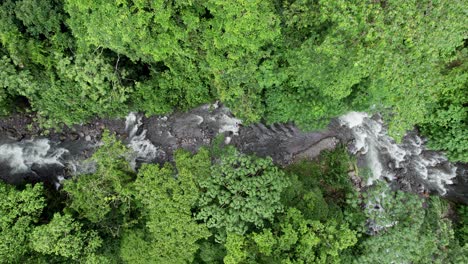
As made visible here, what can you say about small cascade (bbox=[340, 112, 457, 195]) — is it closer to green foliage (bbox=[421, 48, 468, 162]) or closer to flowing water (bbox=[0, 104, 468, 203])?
flowing water (bbox=[0, 104, 468, 203])

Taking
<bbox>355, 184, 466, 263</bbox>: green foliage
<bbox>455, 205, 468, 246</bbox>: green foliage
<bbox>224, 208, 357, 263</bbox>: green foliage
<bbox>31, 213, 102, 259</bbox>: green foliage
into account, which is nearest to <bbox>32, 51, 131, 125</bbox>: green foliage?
<bbox>31, 213, 102, 259</bbox>: green foliage

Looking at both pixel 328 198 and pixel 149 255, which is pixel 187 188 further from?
pixel 328 198

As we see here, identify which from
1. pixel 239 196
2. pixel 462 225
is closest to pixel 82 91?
pixel 239 196

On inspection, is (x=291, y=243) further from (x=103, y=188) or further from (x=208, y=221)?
(x=103, y=188)

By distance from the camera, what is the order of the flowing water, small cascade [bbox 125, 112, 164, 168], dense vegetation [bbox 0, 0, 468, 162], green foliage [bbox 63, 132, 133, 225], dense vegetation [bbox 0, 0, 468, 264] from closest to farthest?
1. dense vegetation [bbox 0, 0, 468, 162]
2. dense vegetation [bbox 0, 0, 468, 264]
3. green foliage [bbox 63, 132, 133, 225]
4. the flowing water
5. small cascade [bbox 125, 112, 164, 168]

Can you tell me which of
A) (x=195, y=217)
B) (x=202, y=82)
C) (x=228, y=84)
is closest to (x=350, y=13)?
(x=228, y=84)

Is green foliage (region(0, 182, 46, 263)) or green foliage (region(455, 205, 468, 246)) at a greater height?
green foliage (region(455, 205, 468, 246))

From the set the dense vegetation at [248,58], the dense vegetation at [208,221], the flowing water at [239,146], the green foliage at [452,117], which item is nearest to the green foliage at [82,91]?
the dense vegetation at [248,58]

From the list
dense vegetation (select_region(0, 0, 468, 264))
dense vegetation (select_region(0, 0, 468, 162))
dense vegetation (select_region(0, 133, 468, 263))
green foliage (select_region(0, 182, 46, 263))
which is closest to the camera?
dense vegetation (select_region(0, 0, 468, 162))
